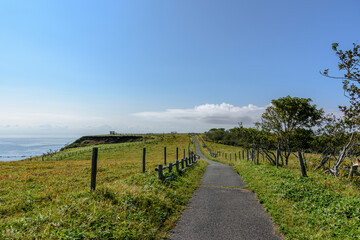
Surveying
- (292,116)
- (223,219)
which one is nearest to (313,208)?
(223,219)

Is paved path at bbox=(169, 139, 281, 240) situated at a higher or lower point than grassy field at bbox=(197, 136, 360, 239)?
lower

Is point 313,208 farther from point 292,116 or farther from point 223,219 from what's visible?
point 292,116

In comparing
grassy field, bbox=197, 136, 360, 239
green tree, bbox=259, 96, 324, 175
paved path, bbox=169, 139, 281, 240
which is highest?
green tree, bbox=259, 96, 324, 175

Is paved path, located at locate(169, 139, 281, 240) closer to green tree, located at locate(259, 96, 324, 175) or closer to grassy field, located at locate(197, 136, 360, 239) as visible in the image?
grassy field, located at locate(197, 136, 360, 239)

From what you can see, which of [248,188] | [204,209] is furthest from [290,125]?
[204,209]

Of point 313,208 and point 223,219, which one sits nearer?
point 223,219

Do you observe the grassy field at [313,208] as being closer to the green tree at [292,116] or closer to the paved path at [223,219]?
the paved path at [223,219]

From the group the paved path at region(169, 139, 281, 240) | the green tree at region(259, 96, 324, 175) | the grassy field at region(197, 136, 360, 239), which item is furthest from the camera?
the green tree at region(259, 96, 324, 175)

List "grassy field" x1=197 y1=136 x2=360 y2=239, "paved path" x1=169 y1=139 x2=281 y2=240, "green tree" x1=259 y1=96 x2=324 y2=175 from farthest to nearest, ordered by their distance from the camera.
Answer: "green tree" x1=259 y1=96 x2=324 y2=175, "paved path" x1=169 y1=139 x2=281 y2=240, "grassy field" x1=197 y1=136 x2=360 y2=239

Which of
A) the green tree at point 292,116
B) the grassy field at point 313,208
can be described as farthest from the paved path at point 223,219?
the green tree at point 292,116

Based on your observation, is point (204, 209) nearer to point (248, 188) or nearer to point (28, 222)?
point (248, 188)

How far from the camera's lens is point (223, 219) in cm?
647

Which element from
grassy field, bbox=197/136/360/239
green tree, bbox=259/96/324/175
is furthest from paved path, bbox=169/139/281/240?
green tree, bbox=259/96/324/175

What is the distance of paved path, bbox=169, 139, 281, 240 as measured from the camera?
5406mm
